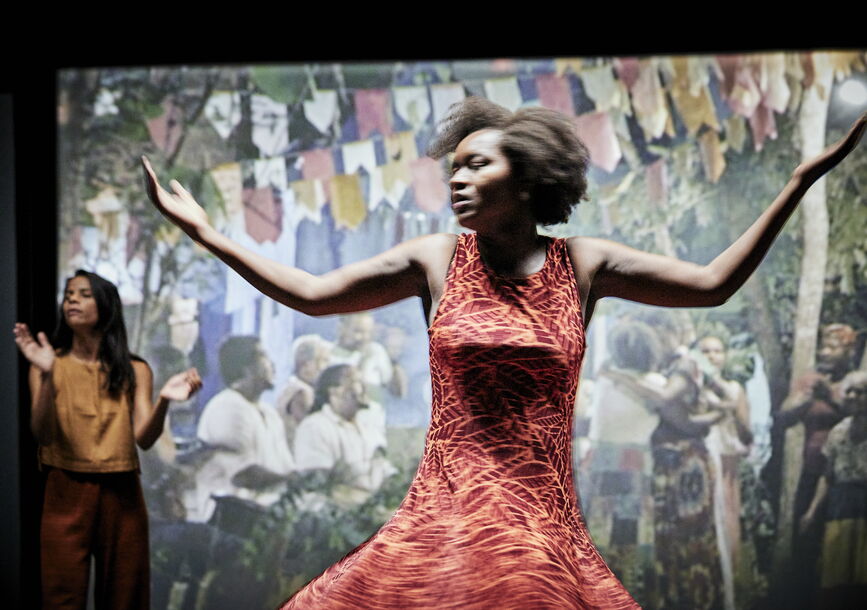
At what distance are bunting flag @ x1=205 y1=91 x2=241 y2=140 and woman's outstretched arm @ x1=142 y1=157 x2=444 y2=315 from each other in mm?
2792

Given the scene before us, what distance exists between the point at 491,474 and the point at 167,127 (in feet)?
11.6

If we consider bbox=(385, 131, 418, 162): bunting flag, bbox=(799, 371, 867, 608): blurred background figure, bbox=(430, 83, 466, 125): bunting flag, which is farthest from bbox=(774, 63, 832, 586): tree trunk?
bbox=(385, 131, 418, 162): bunting flag

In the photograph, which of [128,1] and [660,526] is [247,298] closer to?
[128,1]

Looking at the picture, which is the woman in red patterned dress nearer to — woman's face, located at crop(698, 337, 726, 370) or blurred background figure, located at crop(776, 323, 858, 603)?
woman's face, located at crop(698, 337, 726, 370)

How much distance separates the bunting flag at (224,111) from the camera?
524 centimetres

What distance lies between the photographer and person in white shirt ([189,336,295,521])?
17.2ft

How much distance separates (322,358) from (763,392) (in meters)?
2.22

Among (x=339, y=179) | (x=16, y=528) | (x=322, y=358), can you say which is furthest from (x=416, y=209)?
(x=16, y=528)

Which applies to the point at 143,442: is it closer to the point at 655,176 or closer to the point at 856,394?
the point at 655,176

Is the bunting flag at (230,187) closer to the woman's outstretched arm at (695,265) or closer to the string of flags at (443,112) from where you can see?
the string of flags at (443,112)

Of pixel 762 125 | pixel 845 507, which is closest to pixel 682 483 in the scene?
pixel 845 507

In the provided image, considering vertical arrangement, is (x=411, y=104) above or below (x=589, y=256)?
above

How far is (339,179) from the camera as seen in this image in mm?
5230

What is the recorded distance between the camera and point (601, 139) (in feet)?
16.9
